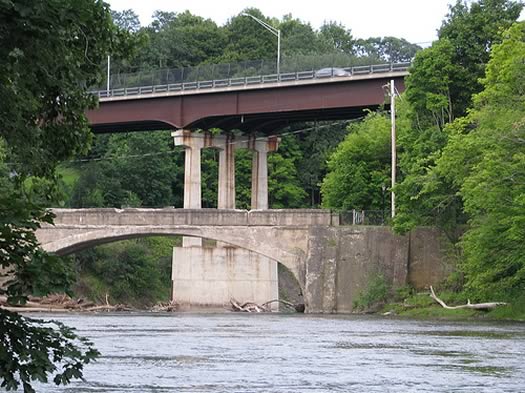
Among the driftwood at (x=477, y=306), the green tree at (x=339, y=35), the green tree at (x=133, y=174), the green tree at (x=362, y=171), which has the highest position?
the green tree at (x=339, y=35)

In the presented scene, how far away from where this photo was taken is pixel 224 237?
2741 inches

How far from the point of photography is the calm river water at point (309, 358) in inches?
937

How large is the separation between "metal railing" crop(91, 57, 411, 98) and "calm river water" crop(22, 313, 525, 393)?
29.3 metres

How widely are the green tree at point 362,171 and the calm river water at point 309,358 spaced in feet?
74.5

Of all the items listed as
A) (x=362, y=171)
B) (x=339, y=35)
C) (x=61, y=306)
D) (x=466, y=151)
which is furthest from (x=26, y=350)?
(x=339, y=35)

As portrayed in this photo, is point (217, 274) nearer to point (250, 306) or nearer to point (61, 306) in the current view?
point (250, 306)

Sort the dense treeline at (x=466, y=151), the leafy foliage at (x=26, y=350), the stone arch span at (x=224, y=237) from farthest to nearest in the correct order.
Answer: the stone arch span at (x=224, y=237)
the dense treeline at (x=466, y=151)
the leafy foliage at (x=26, y=350)

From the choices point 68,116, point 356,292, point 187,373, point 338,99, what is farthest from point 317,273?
point 68,116

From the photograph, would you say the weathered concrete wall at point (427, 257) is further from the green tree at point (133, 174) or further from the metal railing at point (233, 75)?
the green tree at point (133, 174)

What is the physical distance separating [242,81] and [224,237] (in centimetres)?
1348

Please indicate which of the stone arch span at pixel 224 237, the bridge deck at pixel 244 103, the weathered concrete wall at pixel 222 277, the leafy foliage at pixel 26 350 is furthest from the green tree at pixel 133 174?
the leafy foliage at pixel 26 350

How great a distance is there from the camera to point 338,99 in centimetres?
7525

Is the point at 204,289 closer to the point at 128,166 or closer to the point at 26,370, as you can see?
the point at 128,166

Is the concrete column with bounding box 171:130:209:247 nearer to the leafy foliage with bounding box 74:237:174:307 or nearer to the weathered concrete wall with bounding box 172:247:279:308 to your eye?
the weathered concrete wall with bounding box 172:247:279:308
